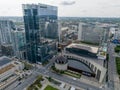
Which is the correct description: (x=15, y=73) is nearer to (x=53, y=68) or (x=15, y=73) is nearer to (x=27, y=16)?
(x=53, y=68)

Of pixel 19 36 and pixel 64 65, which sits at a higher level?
pixel 19 36

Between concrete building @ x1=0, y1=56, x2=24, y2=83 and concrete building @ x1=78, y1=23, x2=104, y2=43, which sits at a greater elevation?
concrete building @ x1=78, y1=23, x2=104, y2=43

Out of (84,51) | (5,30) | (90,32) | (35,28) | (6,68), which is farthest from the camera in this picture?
(90,32)

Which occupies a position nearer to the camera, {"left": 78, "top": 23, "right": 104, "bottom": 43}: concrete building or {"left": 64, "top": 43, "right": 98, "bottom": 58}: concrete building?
{"left": 64, "top": 43, "right": 98, "bottom": 58}: concrete building

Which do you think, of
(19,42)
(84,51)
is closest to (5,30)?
(19,42)

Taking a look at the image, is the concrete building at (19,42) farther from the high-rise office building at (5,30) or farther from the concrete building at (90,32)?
the concrete building at (90,32)

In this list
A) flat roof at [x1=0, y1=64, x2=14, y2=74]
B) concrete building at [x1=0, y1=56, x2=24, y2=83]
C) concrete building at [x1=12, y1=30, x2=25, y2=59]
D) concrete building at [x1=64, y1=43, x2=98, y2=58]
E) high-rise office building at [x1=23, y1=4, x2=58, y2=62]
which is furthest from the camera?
concrete building at [x1=64, y1=43, x2=98, y2=58]

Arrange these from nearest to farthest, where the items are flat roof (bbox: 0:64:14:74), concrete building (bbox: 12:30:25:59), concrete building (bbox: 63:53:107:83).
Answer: concrete building (bbox: 63:53:107:83) → flat roof (bbox: 0:64:14:74) → concrete building (bbox: 12:30:25:59)

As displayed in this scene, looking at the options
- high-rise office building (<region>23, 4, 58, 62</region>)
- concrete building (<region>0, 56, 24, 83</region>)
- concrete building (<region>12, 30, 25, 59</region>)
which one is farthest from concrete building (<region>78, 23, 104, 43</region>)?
concrete building (<region>0, 56, 24, 83</region>)

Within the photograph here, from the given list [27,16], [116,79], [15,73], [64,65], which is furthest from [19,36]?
[116,79]

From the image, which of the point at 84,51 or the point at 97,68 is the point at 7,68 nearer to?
the point at 97,68

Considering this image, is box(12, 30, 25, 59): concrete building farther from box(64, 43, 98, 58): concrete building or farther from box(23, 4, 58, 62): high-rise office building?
box(64, 43, 98, 58): concrete building
